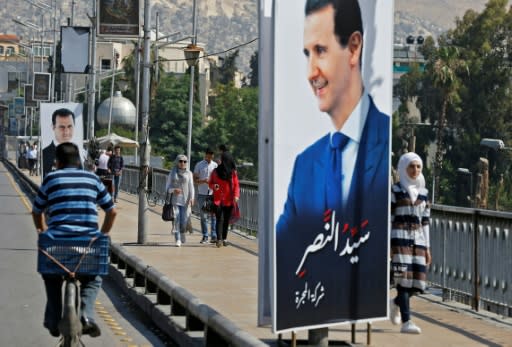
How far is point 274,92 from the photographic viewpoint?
10.1 meters

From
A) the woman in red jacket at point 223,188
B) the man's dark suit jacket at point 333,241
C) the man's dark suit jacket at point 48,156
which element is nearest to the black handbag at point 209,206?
the woman in red jacket at point 223,188

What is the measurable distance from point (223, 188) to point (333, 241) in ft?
50.7

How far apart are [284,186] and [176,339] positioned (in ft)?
14.1

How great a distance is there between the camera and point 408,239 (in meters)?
13.6

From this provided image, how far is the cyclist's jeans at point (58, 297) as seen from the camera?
37.1 feet

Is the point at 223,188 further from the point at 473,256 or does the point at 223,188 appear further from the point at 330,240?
the point at 330,240

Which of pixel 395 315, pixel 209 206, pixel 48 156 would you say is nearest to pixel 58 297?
pixel 395 315

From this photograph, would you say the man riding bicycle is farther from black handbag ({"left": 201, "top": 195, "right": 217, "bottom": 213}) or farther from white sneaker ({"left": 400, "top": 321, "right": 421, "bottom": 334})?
black handbag ({"left": 201, "top": 195, "right": 217, "bottom": 213})

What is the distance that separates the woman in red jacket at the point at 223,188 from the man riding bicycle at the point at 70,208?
577 inches

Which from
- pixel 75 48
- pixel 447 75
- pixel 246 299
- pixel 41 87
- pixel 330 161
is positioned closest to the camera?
pixel 330 161

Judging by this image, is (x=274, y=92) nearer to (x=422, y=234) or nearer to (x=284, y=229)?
(x=284, y=229)

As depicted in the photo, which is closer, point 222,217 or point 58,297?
point 58,297

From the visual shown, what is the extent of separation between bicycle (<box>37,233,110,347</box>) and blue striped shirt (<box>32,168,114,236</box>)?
0.08m

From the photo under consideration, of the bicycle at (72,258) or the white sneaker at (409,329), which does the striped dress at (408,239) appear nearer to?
the white sneaker at (409,329)
